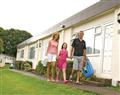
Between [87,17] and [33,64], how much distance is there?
17.6m

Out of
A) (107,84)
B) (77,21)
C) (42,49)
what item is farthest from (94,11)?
(42,49)

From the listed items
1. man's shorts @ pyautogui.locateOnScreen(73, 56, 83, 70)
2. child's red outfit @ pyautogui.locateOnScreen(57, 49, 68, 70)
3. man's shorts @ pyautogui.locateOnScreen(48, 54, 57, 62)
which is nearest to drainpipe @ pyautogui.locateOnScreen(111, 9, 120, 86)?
man's shorts @ pyautogui.locateOnScreen(73, 56, 83, 70)

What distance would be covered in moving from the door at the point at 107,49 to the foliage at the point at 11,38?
6099cm

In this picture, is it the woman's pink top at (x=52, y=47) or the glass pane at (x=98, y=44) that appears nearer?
the woman's pink top at (x=52, y=47)

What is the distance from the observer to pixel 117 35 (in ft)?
46.4

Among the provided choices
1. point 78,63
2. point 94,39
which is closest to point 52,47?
point 78,63

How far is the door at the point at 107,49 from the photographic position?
1538cm

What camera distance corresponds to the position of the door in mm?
15375

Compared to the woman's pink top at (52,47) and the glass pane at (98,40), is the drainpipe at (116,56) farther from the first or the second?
the glass pane at (98,40)

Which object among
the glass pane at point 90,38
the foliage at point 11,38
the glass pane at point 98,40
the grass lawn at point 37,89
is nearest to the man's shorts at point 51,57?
the grass lawn at point 37,89

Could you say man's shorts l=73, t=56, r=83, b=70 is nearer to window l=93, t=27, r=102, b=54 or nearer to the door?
the door

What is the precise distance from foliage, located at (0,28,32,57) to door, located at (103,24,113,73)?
6099 cm

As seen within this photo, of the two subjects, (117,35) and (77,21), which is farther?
(77,21)

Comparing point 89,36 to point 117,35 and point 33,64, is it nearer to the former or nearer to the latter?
point 117,35
